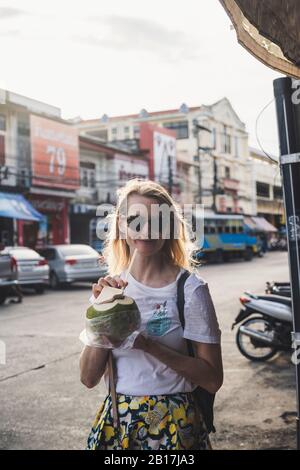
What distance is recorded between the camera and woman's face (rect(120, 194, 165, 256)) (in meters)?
2.08

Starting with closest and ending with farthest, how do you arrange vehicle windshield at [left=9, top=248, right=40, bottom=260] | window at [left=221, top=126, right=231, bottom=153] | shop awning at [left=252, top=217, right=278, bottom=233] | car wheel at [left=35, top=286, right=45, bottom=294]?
vehicle windshield at [left=9, top=248, right=40, bottom=260] → car wheel at [left=35, top=286, right=45, bottom=294] → shop awning at [left=252, top=217, right=278, bottom=233] → window at [left=221, top=126, right=231, bottom=153]

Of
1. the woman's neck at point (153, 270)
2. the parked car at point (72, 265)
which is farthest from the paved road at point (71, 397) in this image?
the parked car at point (72, 265)

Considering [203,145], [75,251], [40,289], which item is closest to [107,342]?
[40,289]

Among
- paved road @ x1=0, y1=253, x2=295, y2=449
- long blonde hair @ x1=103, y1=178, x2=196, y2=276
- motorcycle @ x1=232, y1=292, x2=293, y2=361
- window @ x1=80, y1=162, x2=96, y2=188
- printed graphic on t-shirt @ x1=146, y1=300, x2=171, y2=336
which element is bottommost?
paved road @ x1=0, y1=253, x2=295, y2=449

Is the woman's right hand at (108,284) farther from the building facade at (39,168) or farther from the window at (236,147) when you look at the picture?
the window at (236,147)

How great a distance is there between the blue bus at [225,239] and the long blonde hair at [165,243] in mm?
31012

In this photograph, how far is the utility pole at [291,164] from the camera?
314 cm

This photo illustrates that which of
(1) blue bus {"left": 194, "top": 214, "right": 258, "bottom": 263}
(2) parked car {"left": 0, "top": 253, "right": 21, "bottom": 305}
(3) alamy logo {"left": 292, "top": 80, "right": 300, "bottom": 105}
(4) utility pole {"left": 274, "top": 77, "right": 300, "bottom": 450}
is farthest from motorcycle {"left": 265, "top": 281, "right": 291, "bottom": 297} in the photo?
(1) blue bus {"left": 194, "top": 214, "right": 258, "bottom": 263}

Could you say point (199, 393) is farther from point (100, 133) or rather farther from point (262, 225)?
point (100, 133)

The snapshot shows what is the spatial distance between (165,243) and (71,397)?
12.6 ft

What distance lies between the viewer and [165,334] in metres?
2.02

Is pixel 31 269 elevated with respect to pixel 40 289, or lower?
elevated

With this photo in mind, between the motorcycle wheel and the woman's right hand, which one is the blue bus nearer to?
the motorcycle wheel

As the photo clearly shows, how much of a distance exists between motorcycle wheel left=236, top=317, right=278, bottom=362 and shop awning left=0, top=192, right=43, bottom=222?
54.9ft
